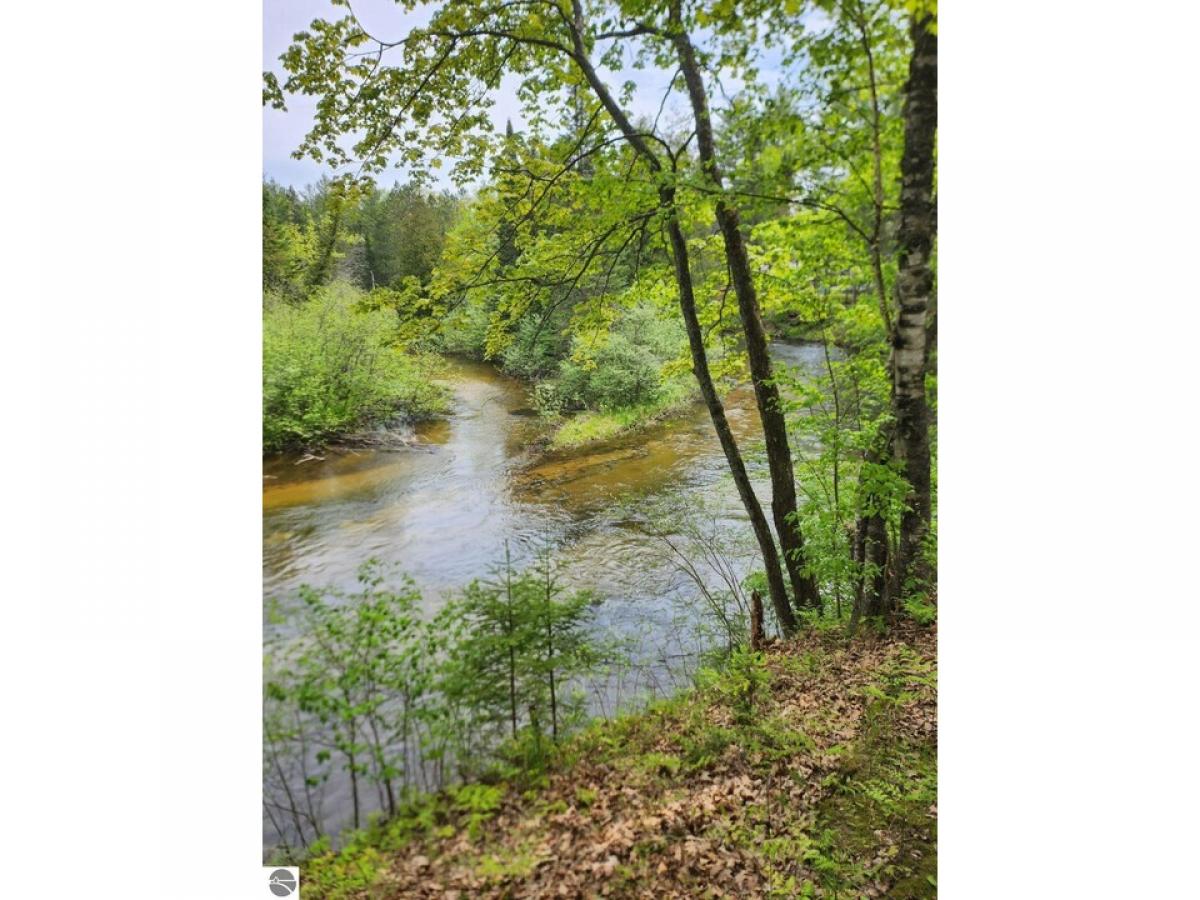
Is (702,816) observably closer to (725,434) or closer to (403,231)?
(725,434)

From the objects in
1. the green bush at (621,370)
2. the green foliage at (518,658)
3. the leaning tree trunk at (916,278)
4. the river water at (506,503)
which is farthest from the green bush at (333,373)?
the leaning tree trunk at (916,278)

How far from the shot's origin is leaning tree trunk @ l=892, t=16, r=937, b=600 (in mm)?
2617

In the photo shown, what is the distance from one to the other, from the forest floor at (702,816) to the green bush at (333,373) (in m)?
1.74

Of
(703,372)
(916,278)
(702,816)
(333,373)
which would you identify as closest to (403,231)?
(333,373)

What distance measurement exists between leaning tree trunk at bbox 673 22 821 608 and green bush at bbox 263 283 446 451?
1816mm

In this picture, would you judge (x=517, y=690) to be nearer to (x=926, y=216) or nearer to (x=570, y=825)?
(x=570, y=825)

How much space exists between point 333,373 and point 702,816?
2574mm

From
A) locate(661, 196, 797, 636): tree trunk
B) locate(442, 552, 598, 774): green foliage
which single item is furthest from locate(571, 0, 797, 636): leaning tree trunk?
locate(442, 552, 598, 774): green foliage

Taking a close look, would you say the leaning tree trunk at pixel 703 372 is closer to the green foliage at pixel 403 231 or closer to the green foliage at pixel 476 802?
the green foliage at pixel 403 231

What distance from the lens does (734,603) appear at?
3.37m

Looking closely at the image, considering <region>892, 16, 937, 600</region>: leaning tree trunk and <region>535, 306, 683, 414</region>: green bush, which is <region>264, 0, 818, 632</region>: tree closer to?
<region>535, 306, 683, 414</region>: green bush

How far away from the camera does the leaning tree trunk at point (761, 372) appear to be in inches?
120

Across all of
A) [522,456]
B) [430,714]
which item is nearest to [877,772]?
[430,714]

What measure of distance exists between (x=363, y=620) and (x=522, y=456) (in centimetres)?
112
